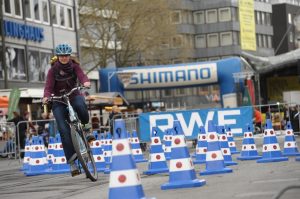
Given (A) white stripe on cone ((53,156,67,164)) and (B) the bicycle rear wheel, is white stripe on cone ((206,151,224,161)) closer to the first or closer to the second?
(B) the bicycle rear wheel

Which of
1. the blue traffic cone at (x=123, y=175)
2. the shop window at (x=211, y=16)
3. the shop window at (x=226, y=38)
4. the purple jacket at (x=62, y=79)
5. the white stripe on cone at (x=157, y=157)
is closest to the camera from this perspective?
the blue traffic cone at (x=123, y=175)

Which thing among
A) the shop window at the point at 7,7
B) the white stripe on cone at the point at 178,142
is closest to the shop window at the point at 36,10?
the shop window at the point at 7,7

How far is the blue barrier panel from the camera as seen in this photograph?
85.7 ft

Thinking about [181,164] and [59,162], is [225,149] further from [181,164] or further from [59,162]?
[181,164]

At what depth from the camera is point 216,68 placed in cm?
4509

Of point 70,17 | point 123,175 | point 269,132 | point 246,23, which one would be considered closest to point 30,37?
point 70,17

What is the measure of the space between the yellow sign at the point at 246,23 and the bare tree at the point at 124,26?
29.3m

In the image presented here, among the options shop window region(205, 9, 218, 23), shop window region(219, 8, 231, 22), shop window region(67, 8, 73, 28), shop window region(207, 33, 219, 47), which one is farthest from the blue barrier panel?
shop window region(207, 33, 219, 47)

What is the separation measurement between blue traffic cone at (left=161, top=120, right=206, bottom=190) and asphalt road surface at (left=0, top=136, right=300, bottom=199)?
173mm

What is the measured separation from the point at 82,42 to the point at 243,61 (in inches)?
784

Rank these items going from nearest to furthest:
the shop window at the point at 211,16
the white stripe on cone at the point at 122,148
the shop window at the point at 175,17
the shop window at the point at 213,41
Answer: the white stripe on cone at the point at 122,148 → the shop window at the point at 175,17 → the shop window at the point at 211,16 → the shop window at the point at 213,41

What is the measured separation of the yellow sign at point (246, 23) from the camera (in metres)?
91.7

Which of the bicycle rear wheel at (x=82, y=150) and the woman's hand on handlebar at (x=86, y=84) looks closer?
the bicycle rear wheel at (x=82, y=150)

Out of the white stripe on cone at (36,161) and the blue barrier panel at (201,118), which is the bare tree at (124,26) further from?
the white stripe on cone at (36,161)
